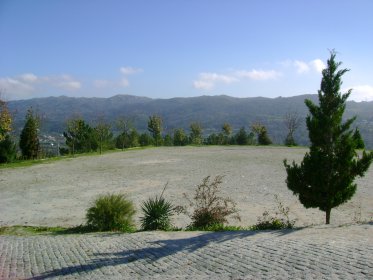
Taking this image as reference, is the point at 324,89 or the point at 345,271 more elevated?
the point at 324,89

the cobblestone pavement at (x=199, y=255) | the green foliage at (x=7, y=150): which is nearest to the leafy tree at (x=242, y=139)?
the green foliage at (x=7, y=150)

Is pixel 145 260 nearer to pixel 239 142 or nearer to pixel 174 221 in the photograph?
pixel 174 221

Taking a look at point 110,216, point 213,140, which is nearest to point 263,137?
point 213,140

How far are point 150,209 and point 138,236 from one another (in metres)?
1.39

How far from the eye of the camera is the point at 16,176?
941 inches

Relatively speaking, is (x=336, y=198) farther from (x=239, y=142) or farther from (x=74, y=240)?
(x=239, y=142)

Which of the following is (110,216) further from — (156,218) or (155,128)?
(155,128)

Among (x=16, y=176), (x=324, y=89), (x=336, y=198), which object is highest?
(x=324, y=89)

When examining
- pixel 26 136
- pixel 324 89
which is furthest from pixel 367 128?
pixel 324 89

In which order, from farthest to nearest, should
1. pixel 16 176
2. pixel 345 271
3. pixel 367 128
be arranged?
pixel 367 128, pixel 16 176, pixel 345 271

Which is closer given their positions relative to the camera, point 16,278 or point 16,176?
point 16,278

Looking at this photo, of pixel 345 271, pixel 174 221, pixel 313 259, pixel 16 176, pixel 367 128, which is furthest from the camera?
pixel 367 128

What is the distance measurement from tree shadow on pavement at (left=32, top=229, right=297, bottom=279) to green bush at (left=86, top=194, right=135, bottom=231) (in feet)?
6.95

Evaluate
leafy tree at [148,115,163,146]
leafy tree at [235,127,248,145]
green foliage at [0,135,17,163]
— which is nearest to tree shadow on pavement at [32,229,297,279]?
green foliage at [0,135,17,163]
